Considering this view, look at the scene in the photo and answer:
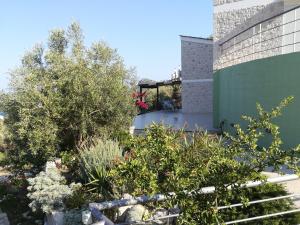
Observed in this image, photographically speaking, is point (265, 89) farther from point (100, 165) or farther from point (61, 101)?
point (100, 165)

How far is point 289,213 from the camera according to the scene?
4789 mm

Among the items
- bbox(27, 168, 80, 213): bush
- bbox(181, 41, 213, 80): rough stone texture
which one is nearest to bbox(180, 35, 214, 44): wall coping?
bbox(181, 41, 213, 80): rough stone texture

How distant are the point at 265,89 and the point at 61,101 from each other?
17.7 feet

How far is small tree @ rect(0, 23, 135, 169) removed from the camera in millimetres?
8992

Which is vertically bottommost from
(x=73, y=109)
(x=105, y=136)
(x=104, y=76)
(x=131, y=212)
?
(x=131, y=212)

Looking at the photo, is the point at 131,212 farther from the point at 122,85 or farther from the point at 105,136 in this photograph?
the point at 122,85

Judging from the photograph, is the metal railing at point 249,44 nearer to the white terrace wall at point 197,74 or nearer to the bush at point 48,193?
the white terrace wall at point 197,74

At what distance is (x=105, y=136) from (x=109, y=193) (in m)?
2.61

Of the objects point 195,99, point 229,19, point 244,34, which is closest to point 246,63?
point 244,34

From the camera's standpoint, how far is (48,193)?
22.0ft

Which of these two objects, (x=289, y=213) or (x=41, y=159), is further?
(x=41, y=159)

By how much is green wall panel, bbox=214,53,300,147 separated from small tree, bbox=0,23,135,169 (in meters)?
3.67

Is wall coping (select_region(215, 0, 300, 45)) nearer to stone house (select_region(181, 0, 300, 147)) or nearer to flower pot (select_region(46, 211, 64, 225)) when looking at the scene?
stone house (select_region(181, 0, 300, 147))

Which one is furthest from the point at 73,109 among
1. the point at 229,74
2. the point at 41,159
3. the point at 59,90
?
the point at 229,74
